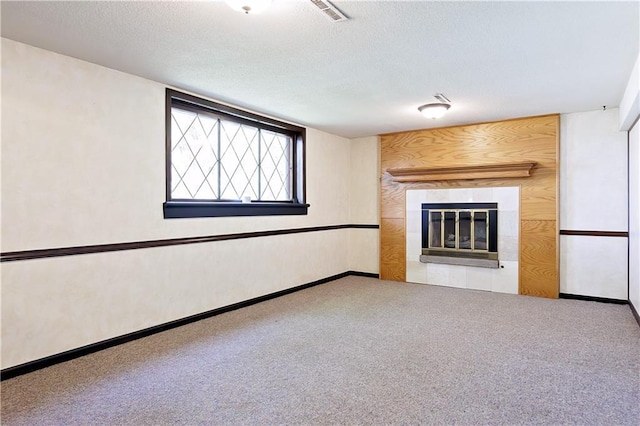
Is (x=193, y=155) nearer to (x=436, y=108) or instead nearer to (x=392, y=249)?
(x=436, y=108)

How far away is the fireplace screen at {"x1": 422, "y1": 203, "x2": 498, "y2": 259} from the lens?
16.7ft

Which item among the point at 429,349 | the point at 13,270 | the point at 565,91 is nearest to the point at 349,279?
the point at 429,349

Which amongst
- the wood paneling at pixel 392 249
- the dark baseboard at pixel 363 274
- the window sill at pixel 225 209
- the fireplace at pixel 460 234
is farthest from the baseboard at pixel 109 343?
the fireplace at pixel 460 234

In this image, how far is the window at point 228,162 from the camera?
12.3 ft

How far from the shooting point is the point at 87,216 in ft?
9.71

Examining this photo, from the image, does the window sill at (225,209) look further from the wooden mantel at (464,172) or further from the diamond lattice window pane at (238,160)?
the wooden mantel at (464,172)

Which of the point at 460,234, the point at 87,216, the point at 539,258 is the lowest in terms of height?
the point at 539,258

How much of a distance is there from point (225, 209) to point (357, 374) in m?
2.25

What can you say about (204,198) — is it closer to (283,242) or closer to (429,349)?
(283,242)

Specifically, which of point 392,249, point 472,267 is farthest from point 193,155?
point 472,267

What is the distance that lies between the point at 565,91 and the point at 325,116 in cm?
249

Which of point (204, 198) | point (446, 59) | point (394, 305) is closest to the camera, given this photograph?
point (446, 59)

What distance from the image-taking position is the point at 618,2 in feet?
6.96

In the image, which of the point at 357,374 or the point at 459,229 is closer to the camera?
Answer: the point at 357,374
